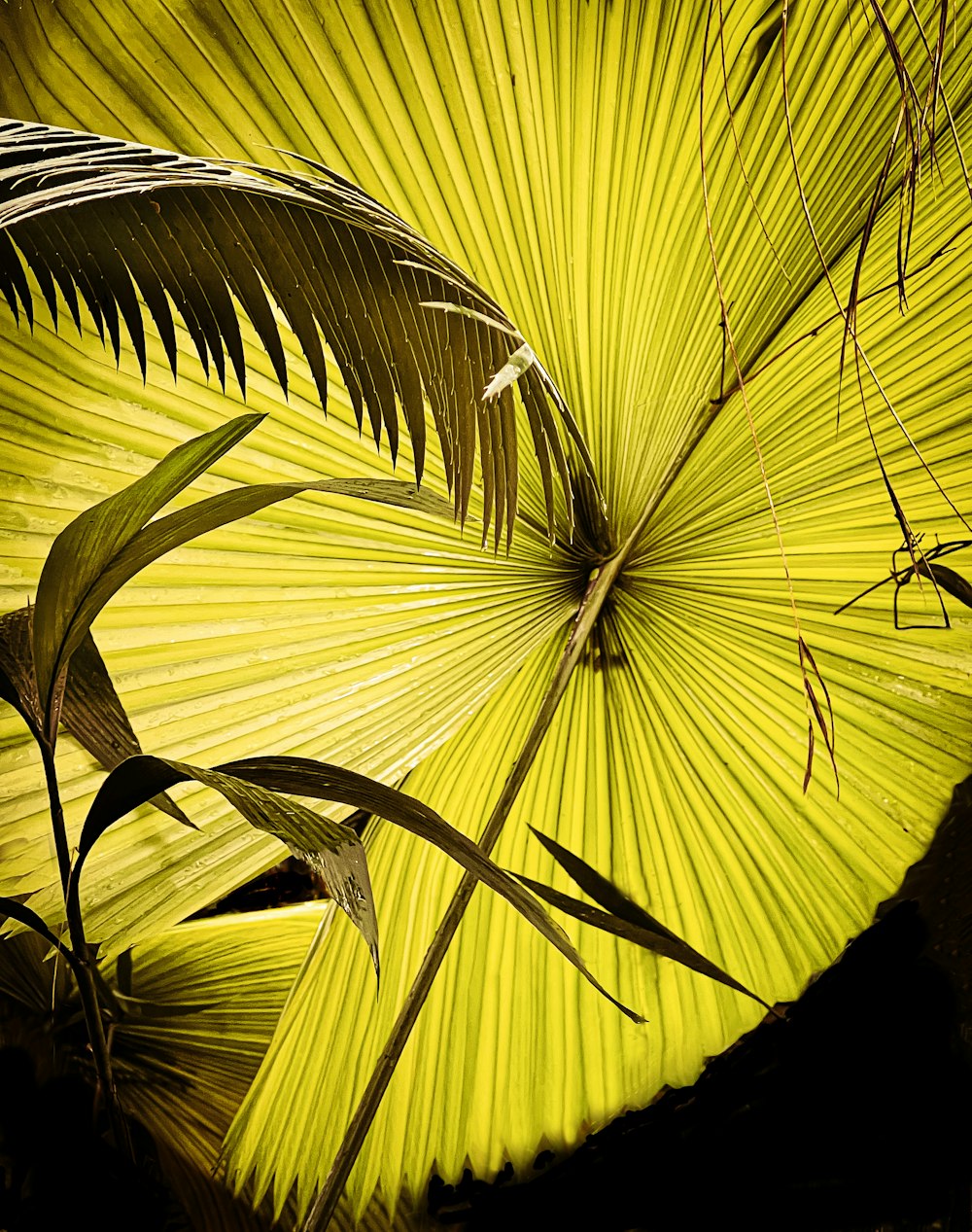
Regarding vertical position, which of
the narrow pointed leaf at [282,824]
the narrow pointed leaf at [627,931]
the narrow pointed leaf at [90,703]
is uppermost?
the narrow pointed leaf at [90,703]

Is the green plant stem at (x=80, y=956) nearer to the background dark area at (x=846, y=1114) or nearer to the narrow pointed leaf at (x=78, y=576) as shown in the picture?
the narrow pointed leaf at (x=78, y=576)

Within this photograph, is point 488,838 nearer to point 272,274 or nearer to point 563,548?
point 563,548

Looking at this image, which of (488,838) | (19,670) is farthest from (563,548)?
(19,670)

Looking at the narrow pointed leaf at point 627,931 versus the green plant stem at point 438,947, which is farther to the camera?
the green plant stem at point 438,947

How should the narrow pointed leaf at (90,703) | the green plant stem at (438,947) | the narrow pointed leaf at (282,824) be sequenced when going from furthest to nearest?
the green plant stem at (438,947), the narrow pointed leaf at (90,703), the narrow pointed leaf at (282,824)

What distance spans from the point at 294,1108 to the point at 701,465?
668mm

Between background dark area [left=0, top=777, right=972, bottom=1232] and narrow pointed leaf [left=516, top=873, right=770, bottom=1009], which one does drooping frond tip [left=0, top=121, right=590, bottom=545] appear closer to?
narrow pointed leaf [left=516, top=873, right=770, bottom=1009]

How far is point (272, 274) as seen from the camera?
387 millimetres

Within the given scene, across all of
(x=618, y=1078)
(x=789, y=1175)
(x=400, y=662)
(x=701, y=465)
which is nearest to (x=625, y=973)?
(x=618, y=1078)

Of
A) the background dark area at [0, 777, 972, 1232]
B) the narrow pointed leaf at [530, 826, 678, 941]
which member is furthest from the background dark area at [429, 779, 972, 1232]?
the narrow pointed leaf at [530, 826, 678, 941]

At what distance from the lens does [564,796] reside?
816 mm

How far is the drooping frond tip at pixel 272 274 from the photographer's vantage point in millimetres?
354

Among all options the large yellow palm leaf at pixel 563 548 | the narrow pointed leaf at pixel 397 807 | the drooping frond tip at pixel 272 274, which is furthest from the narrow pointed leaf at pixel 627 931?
the large yellow palm leaf at pixel 563 548

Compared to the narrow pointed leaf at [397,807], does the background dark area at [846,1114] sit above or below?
below
